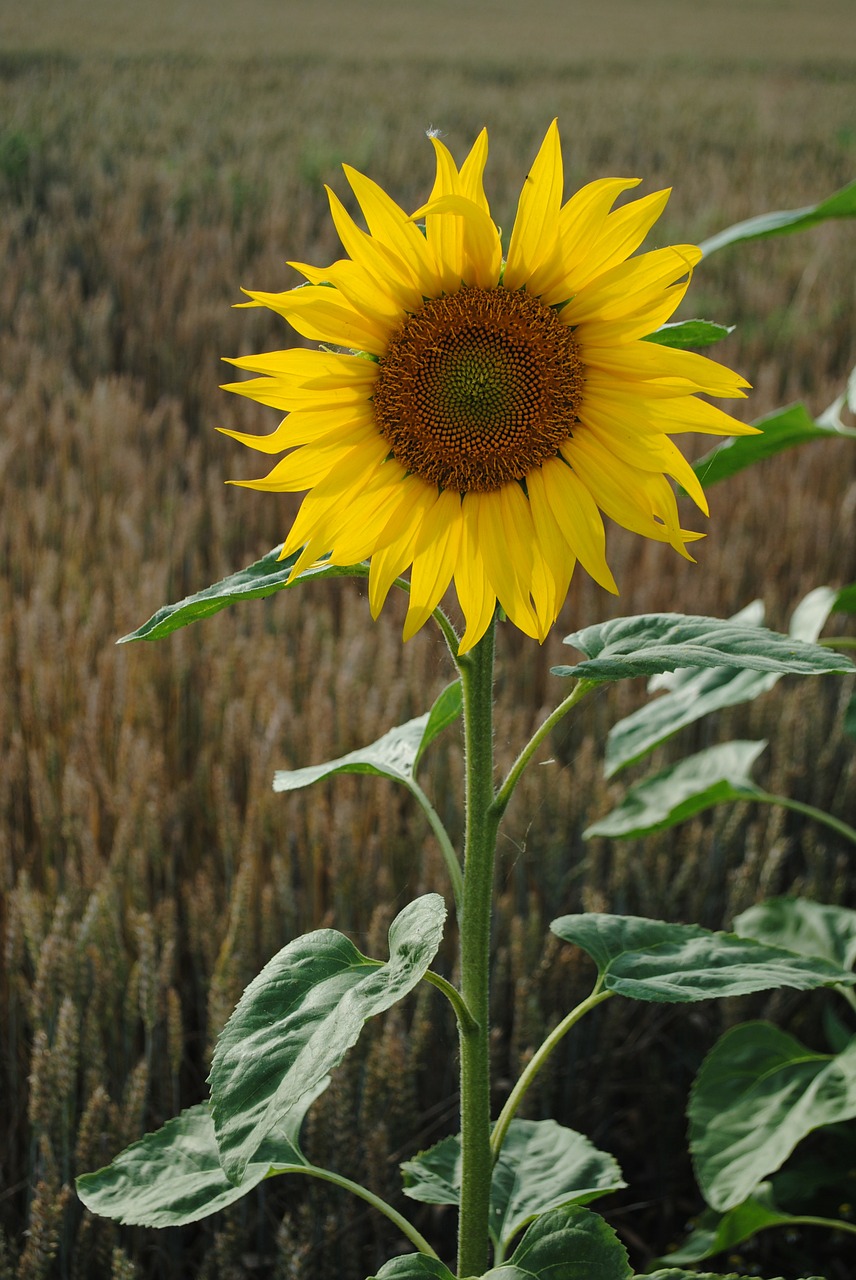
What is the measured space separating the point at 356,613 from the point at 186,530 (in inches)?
26.7

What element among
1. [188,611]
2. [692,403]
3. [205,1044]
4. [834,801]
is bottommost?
[205,1044]

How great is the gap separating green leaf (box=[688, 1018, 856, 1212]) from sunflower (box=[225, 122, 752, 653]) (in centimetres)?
74

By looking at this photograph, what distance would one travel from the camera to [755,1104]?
4.46 ft

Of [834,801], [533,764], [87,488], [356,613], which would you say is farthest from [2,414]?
[834,801]

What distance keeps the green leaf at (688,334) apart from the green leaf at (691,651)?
20cm

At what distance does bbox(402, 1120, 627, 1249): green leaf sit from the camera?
100cm

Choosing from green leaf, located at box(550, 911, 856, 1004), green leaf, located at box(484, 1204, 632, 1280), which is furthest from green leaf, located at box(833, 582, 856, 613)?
green leaf, located at box(484, 1204, 632, 1280)

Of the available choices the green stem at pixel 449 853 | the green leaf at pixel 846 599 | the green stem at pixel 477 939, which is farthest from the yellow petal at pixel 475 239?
the green leaf at pixel 846 599

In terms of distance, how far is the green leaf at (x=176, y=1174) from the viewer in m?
0.88

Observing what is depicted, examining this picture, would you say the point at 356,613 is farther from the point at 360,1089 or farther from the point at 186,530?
the point at 360,1089

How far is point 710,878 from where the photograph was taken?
6.24ft

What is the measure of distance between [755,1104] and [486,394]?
94 cm

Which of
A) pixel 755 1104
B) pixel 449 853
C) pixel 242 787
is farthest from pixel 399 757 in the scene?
pixel 242 787

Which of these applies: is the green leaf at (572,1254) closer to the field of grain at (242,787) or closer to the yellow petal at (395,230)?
the field of grain at (242,787)
